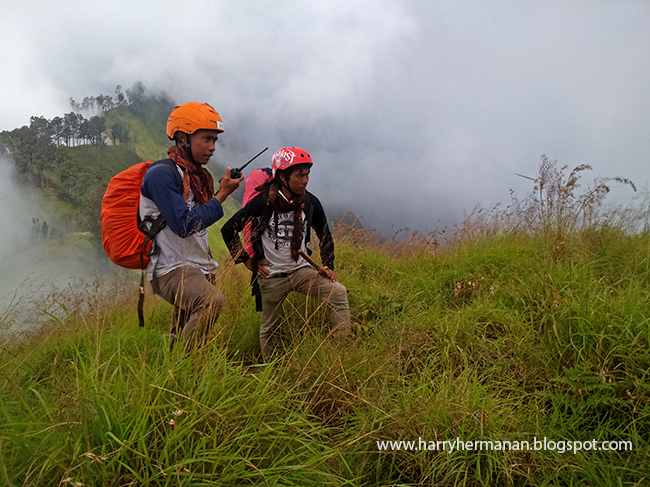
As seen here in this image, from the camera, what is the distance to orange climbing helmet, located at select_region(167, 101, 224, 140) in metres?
3.39

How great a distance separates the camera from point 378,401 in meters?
2.47

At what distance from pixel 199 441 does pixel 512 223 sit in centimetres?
581

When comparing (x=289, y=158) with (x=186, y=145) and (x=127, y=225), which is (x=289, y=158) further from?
(x=127, y=225)

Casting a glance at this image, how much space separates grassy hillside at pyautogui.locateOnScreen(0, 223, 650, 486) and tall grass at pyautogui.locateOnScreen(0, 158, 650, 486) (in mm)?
13

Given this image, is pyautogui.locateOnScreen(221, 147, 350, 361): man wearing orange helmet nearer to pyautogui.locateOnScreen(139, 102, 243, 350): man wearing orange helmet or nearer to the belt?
the belt

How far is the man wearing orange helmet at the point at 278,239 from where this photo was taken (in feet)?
13.0

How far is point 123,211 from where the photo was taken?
334cm

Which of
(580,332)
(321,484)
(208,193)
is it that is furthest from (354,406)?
(208,193)

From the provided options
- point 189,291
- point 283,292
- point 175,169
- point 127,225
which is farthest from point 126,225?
point 283,292

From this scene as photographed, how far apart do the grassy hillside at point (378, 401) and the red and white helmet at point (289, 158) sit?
1.65m

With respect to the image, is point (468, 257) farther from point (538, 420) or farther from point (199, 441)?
point (199, 441)

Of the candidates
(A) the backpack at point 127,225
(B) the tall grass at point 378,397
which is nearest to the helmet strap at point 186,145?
(A) the backpack at point 127,225

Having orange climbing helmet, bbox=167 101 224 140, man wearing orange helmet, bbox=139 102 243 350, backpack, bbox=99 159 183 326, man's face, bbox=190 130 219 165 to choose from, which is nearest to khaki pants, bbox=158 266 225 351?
man wearing orange helmet, bbox=139 102 243 350

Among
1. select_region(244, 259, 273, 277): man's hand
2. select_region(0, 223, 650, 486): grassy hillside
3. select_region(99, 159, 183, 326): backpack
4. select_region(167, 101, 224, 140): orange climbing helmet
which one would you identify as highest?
select_region(167, 101, 224, 140): orange climbing helmet
